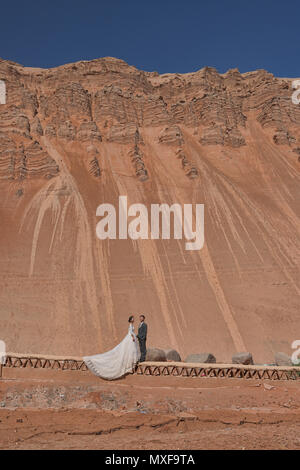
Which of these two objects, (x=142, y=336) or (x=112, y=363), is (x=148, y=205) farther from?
(x=112, y=363)

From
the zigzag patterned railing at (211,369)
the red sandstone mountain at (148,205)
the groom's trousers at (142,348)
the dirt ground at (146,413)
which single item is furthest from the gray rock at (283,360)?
the red sandstone mountain at (148,205)

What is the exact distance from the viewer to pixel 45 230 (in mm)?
24094

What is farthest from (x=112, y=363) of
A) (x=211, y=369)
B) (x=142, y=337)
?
(x=211, y=369)

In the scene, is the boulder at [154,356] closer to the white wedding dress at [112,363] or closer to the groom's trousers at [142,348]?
the groom's trousers at [142,348]

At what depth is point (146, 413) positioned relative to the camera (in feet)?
24.2

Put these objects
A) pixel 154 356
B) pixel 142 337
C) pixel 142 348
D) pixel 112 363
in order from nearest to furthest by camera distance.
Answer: pixel 112 363, pixel 142 337, pixel 142 348, pixel 154 356

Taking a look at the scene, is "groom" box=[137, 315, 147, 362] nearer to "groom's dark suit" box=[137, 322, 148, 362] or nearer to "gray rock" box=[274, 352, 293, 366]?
"groom's dark suit" box=[137, 322, 148, 362]

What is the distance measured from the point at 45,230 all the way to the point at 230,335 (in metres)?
12.5

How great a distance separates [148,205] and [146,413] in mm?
20616

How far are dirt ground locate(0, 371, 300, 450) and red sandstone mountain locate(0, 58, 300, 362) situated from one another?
952cm

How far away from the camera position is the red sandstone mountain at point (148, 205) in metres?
19.6

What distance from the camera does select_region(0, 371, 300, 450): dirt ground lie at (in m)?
5.86

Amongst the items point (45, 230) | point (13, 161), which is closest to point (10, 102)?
point (13, 161)
